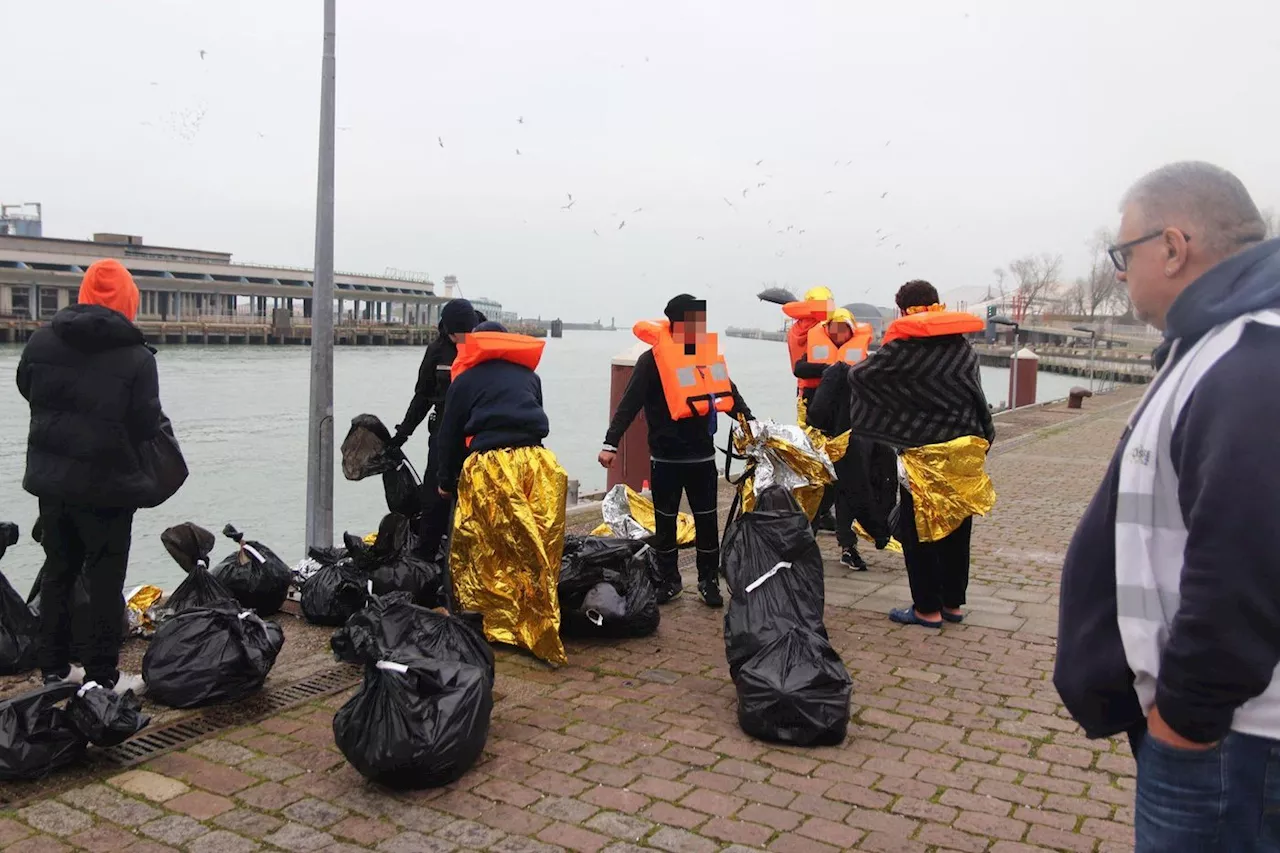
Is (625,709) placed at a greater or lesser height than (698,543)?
lesser

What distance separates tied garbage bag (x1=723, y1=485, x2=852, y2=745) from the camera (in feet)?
13.2

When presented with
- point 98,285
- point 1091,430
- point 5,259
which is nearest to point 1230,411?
point 98,285

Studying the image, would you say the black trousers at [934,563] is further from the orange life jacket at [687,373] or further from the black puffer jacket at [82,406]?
the black puffer jacket at [82,406]

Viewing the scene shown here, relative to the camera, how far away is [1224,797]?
1742 mm

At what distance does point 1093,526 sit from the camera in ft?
6.40

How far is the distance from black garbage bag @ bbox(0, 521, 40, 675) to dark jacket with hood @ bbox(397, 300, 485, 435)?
2018 mm

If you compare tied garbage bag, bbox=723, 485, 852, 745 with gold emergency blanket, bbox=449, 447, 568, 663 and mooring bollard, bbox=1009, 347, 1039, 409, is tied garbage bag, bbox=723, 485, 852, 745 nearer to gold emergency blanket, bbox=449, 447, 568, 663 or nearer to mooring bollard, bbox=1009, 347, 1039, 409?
gold emergency blanket, bbox=449, 447, 568, 663

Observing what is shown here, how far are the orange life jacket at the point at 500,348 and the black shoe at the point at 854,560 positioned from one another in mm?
2968

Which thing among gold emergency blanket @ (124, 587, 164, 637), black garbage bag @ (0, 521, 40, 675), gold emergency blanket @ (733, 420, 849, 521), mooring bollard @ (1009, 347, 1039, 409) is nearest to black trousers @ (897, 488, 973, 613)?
gold emergency blanket @ (733, 420, 849, 521)

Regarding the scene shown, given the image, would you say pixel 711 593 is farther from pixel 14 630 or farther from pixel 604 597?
pixel 14 630

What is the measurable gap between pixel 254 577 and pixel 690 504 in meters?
2.40

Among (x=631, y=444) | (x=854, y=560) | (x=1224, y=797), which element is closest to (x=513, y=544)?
(x=854, y=560)

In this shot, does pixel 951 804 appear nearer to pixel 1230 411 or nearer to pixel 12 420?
pixel 1230 411

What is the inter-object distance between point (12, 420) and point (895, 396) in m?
16.7
